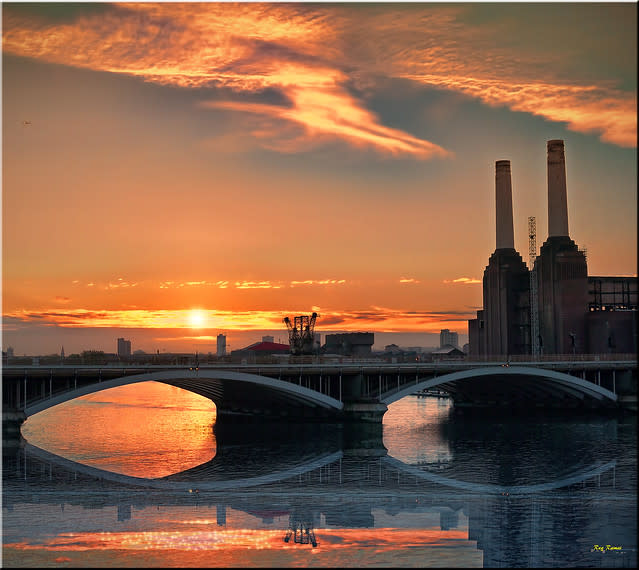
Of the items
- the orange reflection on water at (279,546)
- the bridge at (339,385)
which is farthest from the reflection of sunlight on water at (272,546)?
the bridge at (339,385)

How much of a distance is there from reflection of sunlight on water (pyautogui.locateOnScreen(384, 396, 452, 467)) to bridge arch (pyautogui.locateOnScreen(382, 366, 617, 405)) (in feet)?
15.1

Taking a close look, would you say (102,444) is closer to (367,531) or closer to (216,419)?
(216,419)

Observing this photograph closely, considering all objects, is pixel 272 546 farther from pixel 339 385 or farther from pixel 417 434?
pixel 417 434

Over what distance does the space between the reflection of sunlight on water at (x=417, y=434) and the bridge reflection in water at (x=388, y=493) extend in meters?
1.95

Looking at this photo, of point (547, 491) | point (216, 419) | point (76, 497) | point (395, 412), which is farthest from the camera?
point (395, 412)

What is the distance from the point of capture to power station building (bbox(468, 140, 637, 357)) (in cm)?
15188

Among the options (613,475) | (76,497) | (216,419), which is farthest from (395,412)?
(76,497)

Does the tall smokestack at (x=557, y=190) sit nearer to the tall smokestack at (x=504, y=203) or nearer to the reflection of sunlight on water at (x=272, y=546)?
the tall smokestack at (x=504, y=203)

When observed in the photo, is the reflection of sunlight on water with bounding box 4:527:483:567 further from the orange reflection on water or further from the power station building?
the power station building

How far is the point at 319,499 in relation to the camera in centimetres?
5525

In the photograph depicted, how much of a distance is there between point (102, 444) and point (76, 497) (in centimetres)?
3532

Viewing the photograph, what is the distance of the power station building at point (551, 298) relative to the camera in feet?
498

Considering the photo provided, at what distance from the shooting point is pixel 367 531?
44812 mm

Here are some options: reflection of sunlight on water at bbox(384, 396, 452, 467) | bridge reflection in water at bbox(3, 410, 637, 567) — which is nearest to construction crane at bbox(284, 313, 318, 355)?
reflection of sunlight on water at bbox(384, 396, 452, 467)
